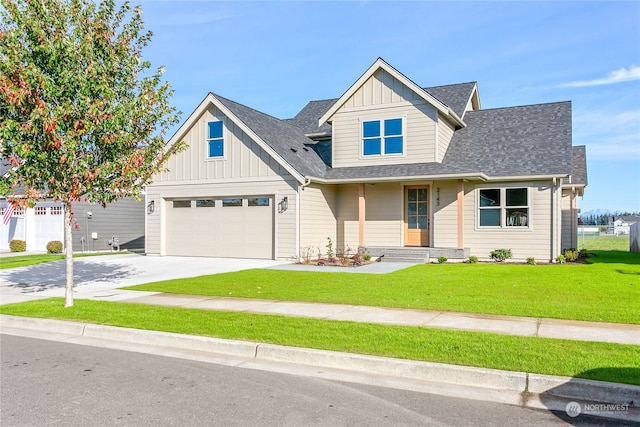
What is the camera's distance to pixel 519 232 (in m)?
18.1

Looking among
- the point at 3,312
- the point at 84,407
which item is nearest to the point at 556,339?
the point at 84,407

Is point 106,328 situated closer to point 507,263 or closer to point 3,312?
point 3,312

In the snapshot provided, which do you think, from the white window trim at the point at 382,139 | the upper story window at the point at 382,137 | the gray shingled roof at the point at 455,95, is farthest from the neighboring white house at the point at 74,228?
the gray shingled roof at the point at 455,95

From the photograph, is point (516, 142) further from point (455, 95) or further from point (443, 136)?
point (455, 95)

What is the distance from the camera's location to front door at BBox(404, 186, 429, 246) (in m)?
19.8

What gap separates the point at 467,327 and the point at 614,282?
6805 mm

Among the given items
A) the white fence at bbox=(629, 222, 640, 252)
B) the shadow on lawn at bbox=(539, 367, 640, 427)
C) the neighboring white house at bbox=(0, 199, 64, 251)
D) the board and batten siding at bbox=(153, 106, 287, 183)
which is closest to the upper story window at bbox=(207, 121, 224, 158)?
the board and batten siding at bbox=(153, 106, 287, 183)

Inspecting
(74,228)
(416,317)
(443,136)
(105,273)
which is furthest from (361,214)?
(74,228)

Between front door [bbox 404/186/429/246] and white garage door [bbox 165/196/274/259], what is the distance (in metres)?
5.52

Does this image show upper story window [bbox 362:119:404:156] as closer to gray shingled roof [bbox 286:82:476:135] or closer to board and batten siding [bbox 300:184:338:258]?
board and batten siding [bbox 300:184:338:258]

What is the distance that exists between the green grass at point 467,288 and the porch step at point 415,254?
6.94ft

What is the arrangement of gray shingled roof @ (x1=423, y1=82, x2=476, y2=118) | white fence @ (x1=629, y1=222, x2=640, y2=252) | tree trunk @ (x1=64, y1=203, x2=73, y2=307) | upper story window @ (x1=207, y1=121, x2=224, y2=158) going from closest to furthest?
tree trunk @ (x1=64, y1=203, x2=73, y2=307), upper story window @ (x1=207, y1=121, x2=224, y2=158), gray shingled roof @ (x1=423, y1=82, x2=476, y2=118), white fence @ (x1=629, y1=222, x2=640, y2=252)

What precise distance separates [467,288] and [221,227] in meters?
11.9

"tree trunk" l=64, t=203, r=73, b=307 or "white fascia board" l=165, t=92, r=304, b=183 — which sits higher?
"white fascia board" l=165, t=92, r=304, b=183
